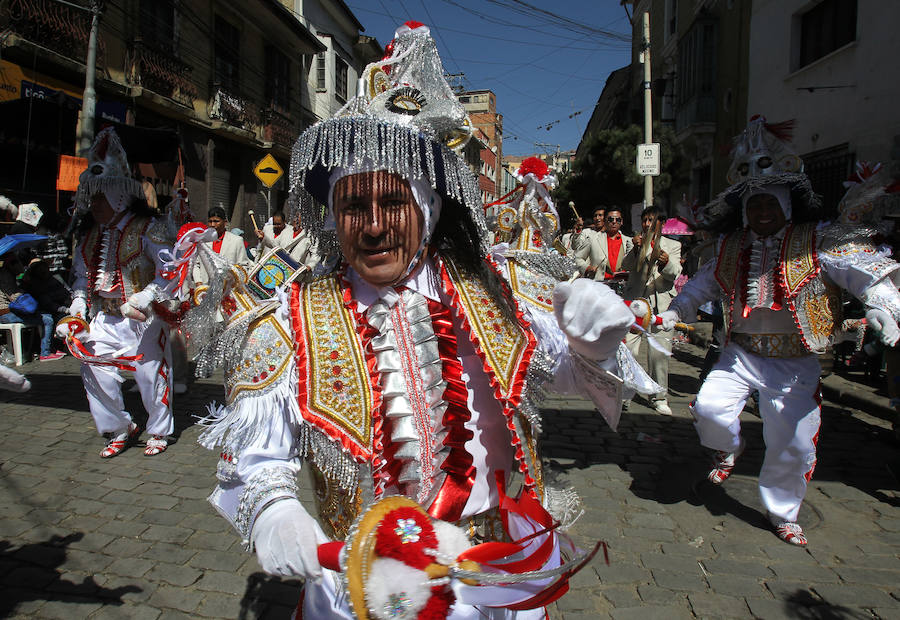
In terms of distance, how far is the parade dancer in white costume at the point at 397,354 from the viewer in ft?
4.88

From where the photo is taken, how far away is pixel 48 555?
317cm

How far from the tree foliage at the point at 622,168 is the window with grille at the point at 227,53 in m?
11.2

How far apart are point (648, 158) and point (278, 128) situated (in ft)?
40.2

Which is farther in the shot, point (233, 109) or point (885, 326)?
point (233, 109)

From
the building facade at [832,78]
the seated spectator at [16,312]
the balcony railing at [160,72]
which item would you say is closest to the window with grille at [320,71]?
the balcony railing at [160,72]

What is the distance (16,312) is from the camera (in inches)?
314

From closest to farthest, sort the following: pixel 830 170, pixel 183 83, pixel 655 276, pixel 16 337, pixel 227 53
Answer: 1. pixel 655 276
2. pixel 16 337
3. pixel 830 170
4. pixel 183 83
5. pixel 227 53

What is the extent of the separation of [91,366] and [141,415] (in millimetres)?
1384

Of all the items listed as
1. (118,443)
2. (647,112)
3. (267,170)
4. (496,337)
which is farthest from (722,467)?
(647,112)

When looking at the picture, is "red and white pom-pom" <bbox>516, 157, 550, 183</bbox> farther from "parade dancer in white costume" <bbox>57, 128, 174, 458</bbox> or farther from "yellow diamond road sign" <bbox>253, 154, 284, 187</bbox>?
"yellow diamond road sign" <bbox>253, 154, 284, 187</bbox>

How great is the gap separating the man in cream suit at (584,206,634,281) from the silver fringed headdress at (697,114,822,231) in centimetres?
272

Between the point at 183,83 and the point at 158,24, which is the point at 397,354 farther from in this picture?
the point at 183,83

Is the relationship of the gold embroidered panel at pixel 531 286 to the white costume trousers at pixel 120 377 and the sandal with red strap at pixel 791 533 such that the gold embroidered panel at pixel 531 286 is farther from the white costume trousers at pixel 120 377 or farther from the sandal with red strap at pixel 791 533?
the white costume trousers at pixel 120 377

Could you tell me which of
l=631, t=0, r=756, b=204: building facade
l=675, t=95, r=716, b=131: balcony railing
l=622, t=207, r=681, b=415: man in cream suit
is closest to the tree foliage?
l=631, t=0, r=756, b=204: building facade
